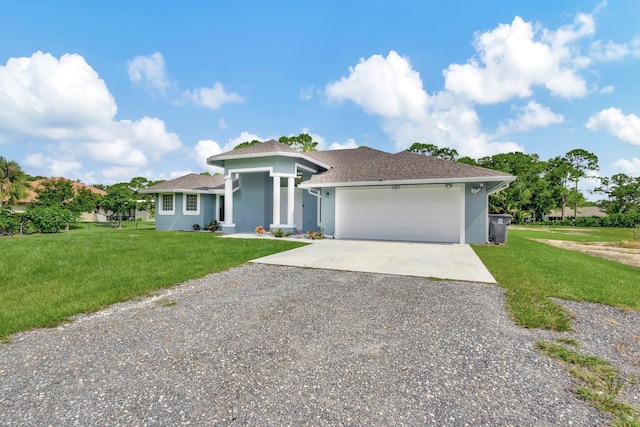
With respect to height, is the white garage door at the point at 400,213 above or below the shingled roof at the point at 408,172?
below

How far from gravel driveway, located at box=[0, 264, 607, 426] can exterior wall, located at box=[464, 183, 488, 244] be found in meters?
7.78

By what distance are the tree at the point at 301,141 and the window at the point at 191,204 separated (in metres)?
15.5

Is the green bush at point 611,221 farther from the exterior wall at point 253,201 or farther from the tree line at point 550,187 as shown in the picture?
the exterior wall at point 253,201

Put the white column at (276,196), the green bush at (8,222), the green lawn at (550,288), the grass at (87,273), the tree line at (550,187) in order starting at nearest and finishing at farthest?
the green lawn at (550,288), the grass at (87,273), the white column at (276,196), the green bush at (8,222), the tree line at (550,187)

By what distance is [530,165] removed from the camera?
4128 cm

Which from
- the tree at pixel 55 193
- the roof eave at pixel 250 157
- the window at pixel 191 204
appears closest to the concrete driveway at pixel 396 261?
the roof eave at pixel 250 157

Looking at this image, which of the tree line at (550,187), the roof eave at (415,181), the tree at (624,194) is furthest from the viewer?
the tree at (624,194)

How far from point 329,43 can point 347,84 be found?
9.38 ft

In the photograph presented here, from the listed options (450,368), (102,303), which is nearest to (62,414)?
(102,303)

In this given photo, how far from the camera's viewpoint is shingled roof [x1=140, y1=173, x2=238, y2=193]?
56.4 feet

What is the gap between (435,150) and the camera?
49031 mm

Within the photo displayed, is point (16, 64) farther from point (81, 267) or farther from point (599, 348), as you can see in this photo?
point (599, 348)

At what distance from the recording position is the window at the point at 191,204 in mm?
17547


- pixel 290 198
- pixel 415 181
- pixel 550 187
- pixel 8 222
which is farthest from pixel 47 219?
pixel 550 187
